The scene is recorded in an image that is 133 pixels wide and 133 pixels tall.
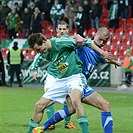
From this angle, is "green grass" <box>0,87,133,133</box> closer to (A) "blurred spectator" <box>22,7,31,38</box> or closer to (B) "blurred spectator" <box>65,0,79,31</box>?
(B) "blurred spectator" <box>65,0,79,31</box>

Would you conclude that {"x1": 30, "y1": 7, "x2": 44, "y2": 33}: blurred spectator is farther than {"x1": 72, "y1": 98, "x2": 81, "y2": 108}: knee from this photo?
Yes

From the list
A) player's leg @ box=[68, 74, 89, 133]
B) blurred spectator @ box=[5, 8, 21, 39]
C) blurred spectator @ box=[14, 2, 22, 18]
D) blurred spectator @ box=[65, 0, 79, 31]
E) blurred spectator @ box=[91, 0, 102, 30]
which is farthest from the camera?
blurred spectator @ box=[14, 2, 22, 18]

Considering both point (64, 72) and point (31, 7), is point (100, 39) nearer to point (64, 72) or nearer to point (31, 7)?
point (64, 72)

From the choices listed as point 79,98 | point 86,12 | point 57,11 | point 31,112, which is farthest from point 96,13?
point 79,98

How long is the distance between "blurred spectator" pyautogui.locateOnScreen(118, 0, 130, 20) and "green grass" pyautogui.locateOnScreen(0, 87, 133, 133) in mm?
7191

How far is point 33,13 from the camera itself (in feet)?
101

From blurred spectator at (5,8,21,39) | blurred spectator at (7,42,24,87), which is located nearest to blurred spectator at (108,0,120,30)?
blurred spectator at (7,42,24,87)

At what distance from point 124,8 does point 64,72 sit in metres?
19.4

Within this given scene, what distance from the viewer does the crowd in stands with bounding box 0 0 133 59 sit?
1130 inches

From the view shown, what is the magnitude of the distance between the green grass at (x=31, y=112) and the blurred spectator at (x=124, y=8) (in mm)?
7191

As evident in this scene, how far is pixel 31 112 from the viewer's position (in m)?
15.3

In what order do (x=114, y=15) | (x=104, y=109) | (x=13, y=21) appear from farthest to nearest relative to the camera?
(x=13, y=21)
(x=114, y=15)
(x=104, y=109)

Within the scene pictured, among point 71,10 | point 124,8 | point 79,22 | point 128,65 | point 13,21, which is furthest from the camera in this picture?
point 13,21

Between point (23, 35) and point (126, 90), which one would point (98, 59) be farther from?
point (23, 35)
